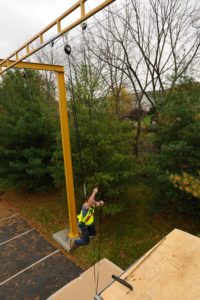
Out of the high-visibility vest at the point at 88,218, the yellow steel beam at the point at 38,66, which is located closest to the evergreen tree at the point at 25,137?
the yellow steel beam at the point at 38,66

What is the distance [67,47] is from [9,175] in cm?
796

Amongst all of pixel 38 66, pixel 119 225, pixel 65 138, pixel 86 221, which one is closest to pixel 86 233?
pixel 86 221

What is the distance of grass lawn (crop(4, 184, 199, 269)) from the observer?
6.38m

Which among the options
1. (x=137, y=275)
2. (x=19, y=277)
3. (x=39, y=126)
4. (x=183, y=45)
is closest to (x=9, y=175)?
(x=39, y=126)

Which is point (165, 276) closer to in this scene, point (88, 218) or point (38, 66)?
point (88, 218)

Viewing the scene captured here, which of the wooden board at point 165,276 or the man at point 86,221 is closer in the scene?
the wooden board at point 165,276

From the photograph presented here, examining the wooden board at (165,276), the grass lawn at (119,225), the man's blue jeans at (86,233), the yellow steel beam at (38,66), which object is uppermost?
the yellow steel beam at (38,66)

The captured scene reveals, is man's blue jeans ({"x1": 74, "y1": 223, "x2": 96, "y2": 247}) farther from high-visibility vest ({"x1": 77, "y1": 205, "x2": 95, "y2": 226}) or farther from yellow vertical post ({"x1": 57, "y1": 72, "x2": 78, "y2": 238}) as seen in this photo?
yellow vertical post ({"x1": 57, "y1": 72, "x2": 78, "y2": 238})

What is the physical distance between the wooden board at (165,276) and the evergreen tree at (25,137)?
301 inches

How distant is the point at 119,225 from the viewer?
795cm

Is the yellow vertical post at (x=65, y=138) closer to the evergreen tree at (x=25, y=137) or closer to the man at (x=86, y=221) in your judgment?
the man at (x=86, y=221)

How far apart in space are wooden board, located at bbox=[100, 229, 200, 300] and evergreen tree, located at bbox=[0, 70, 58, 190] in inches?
301

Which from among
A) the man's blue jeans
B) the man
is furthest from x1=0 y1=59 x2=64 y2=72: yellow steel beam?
the man's blue jeans

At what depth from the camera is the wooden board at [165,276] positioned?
7.27 feet
